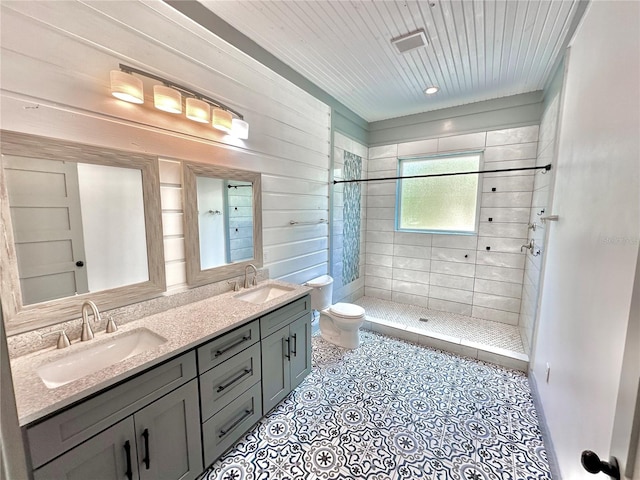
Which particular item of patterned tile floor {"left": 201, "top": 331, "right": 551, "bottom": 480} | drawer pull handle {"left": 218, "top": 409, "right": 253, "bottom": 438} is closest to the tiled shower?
patterned tile floor {"left": 201, "top": 331, "right": 551, "bottom": 480}

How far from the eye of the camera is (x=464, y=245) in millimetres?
3436

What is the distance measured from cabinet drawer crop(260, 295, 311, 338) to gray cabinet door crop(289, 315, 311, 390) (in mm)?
65

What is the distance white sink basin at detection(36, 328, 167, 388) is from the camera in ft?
3.82

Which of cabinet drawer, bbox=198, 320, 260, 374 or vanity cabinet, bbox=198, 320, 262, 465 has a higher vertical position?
cabinet drawer, bbox=198, 320, 260, 374

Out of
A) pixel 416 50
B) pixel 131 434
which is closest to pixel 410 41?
pixel 416 50

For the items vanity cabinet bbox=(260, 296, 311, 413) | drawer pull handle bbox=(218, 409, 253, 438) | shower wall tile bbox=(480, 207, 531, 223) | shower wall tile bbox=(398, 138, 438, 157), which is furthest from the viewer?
shower wall tile bbox=(398, 138, 438, 157)

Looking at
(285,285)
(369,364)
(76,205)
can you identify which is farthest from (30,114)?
(369,364)

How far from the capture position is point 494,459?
62.3 inches

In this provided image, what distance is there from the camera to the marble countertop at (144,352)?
36.6 inches

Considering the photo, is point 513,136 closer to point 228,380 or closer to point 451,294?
point 451,294

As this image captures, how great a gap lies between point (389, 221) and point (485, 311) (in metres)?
1.69

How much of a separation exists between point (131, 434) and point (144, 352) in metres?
0.32

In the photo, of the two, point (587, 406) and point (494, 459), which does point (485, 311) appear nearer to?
point (494, 459)

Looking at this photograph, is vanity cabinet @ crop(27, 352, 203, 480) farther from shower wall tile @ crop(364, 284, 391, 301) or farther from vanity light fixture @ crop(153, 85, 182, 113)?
shower wall tile @ crop(364, 284, 391, 301)
